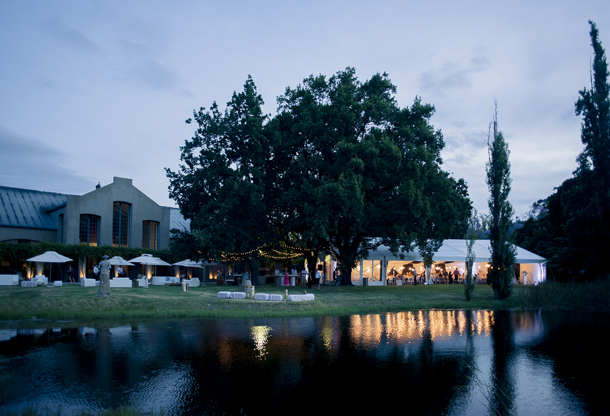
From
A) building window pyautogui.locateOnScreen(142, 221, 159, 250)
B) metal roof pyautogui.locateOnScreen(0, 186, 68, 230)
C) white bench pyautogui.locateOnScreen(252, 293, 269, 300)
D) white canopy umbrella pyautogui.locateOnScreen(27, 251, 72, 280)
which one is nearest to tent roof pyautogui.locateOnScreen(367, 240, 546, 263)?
white bench pyautogui.locateOnScreen(252, 293, 269, 300)

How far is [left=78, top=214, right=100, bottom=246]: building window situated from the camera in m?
40.5

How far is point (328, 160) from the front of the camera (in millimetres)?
34156

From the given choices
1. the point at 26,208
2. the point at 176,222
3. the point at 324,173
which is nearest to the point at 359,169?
the point at 324,173

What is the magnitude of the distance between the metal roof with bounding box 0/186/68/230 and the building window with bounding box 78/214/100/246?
7.64 ft

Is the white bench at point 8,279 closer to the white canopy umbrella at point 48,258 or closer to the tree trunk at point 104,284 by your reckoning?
the white canopy umbrella at point 48,258

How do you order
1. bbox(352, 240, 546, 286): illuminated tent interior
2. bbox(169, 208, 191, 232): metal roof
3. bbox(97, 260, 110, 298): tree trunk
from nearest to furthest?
1. bbox(97, 260, 110, 298): tree trunk
2. bbox(352, 240, 546, 286): illuminated tent interior
3. bbox(169, 208, 191, 232): metal roof

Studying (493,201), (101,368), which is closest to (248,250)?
(493,201)

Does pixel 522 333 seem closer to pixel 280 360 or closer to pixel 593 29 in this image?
pixel 280 360

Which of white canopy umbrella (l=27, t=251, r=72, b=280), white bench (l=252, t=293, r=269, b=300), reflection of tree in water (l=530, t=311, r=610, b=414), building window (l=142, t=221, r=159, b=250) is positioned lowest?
reflection of tree in water (l=530, t=311, r=610, b=414)

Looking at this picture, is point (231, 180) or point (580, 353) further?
point (231, 180)

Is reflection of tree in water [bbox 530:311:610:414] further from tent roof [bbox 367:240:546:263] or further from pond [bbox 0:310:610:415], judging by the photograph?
tent roof [bbox 367:240:546:263]

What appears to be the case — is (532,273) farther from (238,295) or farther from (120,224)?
(120,224)

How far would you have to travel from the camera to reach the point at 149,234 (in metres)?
45.6

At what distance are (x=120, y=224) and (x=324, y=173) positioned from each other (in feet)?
70.5
